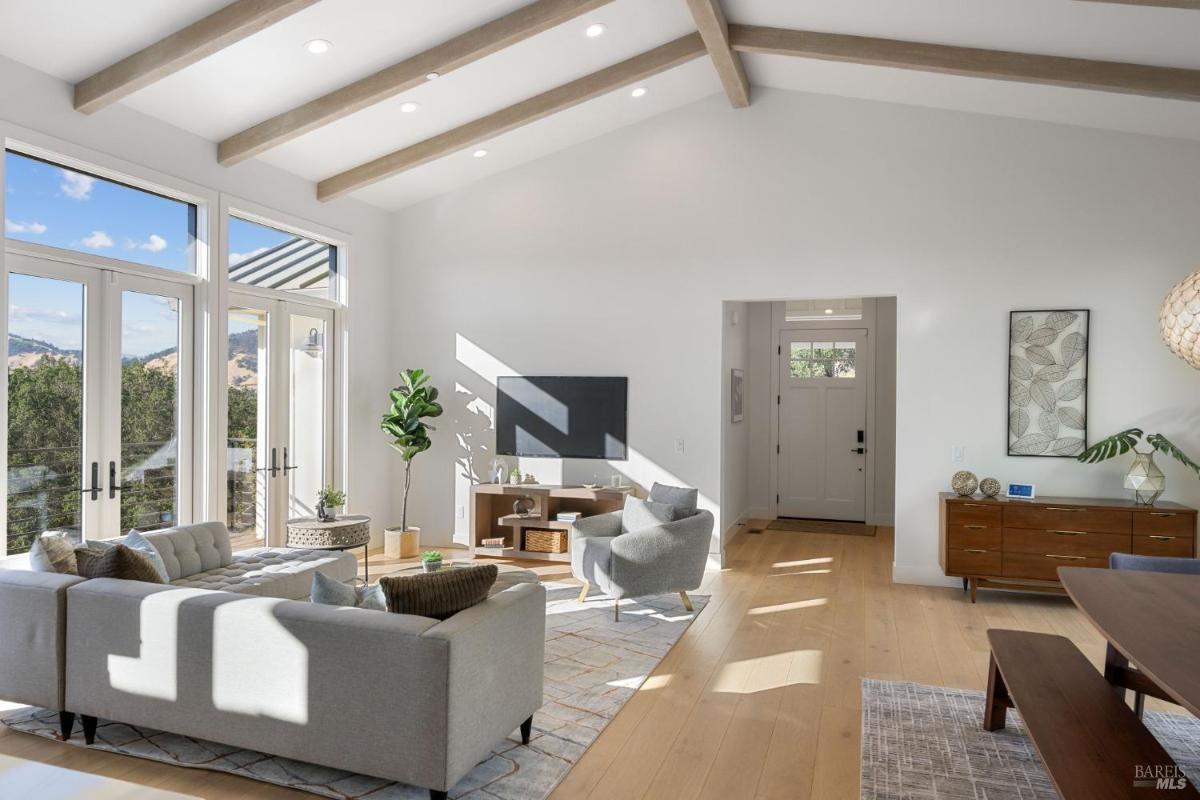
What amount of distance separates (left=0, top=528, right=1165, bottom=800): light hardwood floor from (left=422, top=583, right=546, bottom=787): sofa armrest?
334 mm

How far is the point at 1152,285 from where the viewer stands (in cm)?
544

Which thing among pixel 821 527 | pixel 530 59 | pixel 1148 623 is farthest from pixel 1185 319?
pixel 821 527

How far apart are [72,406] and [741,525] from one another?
623cm

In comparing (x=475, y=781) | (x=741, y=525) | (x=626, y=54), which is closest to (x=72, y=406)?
(x=475, y=781)

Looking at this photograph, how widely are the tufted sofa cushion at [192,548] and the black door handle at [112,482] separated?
1.89ft

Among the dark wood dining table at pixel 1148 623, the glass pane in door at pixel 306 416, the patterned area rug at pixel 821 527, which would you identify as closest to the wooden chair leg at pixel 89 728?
the glass pane in door at pixel 306 416

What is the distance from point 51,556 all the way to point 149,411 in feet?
5.88

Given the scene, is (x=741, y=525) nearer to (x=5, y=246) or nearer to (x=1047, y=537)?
(x=1047, y=537)

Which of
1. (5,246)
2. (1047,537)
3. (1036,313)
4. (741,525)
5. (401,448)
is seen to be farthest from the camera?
(741,525)

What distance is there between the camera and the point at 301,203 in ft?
20.7

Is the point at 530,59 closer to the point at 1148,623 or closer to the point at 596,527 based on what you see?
the point at 596,527

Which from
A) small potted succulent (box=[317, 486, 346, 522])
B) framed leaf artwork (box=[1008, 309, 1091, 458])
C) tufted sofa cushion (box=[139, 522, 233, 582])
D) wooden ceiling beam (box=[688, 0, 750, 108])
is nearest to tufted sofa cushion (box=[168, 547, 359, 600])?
tufted sofa cushion (box=[139, 522, 233, 582])

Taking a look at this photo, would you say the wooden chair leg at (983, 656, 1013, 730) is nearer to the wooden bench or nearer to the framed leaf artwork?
the wooden bench

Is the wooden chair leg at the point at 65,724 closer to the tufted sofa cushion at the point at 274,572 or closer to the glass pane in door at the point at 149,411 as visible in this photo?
the tufted sofa cushion at the point at 274,572
